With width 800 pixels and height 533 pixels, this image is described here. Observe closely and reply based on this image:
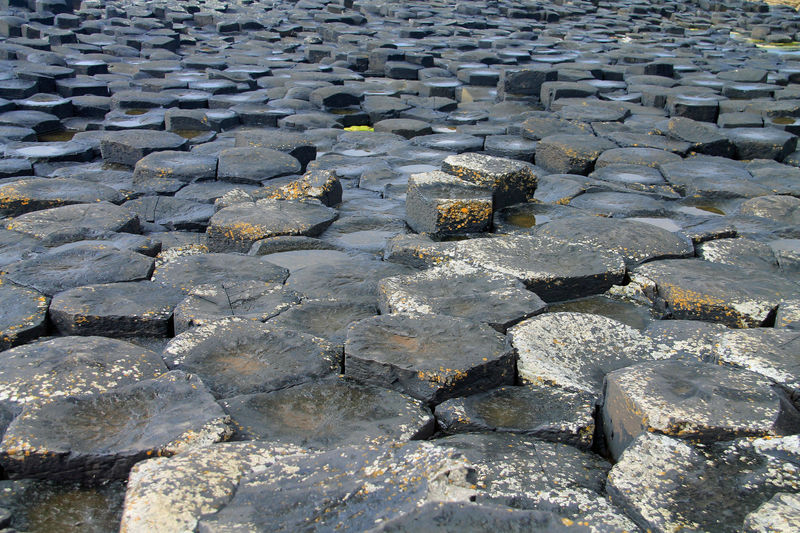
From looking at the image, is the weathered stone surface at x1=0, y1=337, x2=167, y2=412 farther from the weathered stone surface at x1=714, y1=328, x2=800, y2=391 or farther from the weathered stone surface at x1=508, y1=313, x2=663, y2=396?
the weathered stone surface at x1=714, y1=328, x2=800, y2=391

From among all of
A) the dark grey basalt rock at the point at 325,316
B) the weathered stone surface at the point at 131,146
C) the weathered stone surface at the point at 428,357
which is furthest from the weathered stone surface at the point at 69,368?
the weathered stone surface at the point at 131,146

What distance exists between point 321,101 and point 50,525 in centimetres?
510

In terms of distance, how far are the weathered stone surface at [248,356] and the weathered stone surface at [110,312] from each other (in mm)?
246

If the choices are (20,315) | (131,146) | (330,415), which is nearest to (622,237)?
(330,415)

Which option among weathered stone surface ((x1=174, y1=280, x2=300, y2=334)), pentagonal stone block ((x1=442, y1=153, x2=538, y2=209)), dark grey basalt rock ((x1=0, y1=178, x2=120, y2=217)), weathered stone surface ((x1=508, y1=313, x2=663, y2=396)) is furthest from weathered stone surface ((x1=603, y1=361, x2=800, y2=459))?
dark grey basalt rock ((x1=0, y1=178, x2=120, y2=217))

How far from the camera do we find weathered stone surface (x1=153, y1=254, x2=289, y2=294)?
8.90 feet

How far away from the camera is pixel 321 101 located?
6203 mm

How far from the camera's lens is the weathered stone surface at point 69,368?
1.90m

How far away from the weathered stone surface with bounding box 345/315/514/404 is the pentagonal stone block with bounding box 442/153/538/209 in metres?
1.51

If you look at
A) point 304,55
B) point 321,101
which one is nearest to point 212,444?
point 321,101

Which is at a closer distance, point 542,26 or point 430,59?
point 430,59

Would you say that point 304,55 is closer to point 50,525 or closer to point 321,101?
point 321,101

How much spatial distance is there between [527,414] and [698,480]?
0.47 m

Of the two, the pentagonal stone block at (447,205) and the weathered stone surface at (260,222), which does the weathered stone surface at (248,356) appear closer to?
the weathered stone surface at (260,222)
